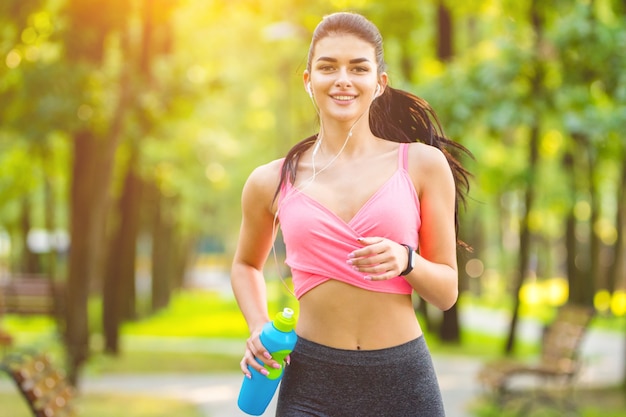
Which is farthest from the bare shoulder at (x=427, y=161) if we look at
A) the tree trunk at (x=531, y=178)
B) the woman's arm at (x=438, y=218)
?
the tree trunk at (x=531, y=178)

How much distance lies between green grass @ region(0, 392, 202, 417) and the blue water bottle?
8.45m

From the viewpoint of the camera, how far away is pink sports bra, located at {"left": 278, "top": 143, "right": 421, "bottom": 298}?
297 centimetres

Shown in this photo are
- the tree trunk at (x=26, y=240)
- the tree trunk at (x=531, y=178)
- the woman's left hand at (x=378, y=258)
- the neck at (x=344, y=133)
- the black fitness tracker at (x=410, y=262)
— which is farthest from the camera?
the tree trunk at (x=26, y=240)

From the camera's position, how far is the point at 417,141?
347 cm

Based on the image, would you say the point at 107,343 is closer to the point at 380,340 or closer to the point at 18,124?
the point at 18,124

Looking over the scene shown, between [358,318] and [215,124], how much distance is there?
22.5 m

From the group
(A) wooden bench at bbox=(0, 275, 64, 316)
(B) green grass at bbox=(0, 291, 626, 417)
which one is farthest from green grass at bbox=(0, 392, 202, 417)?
(A) wooden bench at bbox=(0, 275, 64, 316)

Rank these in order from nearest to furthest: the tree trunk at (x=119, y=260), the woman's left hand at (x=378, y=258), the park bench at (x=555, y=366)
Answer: the woman's left hand at (x=378, y=258), the park bench at (x=555, y=366), the tree trunk at (x=119, y=260)

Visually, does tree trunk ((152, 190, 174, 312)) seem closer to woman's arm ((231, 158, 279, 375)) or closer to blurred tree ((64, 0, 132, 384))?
blurred tree ((64, 0, 132, 384))

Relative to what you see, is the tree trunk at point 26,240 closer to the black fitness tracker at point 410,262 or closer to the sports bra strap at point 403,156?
the sports bra strap at point 403,156

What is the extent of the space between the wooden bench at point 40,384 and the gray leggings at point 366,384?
2.85 meters

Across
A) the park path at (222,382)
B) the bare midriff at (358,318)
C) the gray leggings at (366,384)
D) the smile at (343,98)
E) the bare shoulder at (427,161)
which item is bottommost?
the park path at (222,382)

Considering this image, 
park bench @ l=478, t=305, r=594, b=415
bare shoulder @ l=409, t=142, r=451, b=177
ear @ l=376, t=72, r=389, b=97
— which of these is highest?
ear @ l=376, t=72, r=389, b=97

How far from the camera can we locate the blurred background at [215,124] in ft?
36.1
